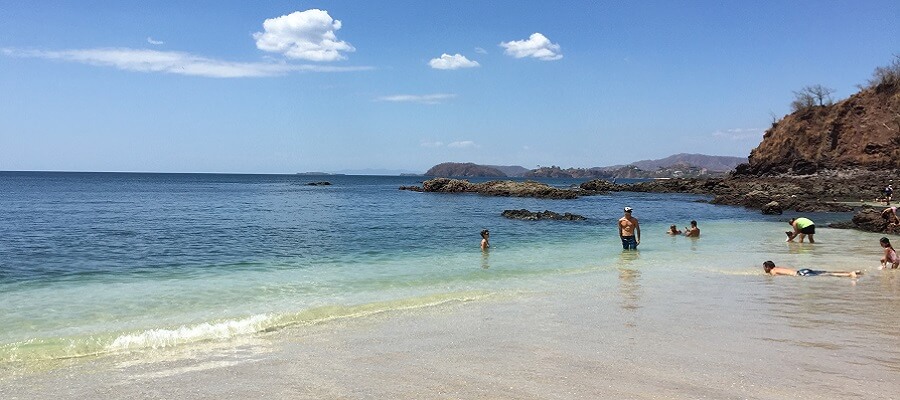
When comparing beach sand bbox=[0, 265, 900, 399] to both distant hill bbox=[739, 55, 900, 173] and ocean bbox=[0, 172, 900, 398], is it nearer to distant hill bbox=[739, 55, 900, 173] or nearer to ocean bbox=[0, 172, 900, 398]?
ocean bbox=[0, 172, 900, 398]

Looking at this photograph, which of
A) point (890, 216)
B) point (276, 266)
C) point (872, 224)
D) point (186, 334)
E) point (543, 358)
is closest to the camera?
point (543, 358)

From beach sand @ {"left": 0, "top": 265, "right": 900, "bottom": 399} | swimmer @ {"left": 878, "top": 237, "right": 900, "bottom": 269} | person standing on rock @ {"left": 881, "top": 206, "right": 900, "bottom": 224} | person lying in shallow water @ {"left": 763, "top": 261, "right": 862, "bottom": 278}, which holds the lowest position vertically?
beach sand @ {"left": 0, "top": 265, "right": 900, "bottom": 399}

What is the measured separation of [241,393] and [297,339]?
237 cm

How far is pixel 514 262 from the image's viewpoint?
57.0ft

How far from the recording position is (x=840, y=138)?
73438 millimetres

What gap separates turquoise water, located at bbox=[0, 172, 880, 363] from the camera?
948 centimetres

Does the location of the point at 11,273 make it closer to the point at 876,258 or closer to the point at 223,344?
the point at 223,344

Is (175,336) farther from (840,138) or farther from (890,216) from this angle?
(840,138)

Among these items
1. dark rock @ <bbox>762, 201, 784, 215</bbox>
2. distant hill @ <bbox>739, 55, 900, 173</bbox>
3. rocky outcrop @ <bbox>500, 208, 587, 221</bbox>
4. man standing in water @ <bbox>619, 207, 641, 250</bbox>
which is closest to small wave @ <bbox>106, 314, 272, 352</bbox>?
man standing in water @ <bbox>619, 207, 641, 250</bbox>

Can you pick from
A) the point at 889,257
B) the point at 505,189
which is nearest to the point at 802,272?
the point at 889,257

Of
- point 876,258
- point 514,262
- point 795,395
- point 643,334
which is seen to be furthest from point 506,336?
point 876,258

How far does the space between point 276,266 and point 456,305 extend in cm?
763

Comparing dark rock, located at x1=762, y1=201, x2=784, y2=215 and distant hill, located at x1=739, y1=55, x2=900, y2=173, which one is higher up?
distant hill, located at x1=739, y1=55, x2=900, y2=173

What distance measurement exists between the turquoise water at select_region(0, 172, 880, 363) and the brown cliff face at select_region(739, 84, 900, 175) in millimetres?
49591
